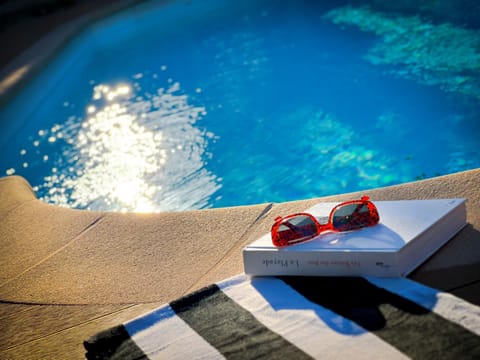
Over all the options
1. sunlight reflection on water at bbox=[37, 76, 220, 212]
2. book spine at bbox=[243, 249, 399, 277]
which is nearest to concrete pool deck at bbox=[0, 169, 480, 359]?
book spine at bbox=[243, 249, 399, 277]

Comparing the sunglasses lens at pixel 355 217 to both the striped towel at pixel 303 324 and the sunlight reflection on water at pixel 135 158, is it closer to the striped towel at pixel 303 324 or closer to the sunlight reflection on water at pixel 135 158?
the striped towel at pixel 303 324

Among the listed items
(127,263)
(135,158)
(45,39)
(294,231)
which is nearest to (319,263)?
(294,231)

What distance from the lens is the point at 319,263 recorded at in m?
1.85

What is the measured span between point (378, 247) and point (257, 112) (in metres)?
3.94

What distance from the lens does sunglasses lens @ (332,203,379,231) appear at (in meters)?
1.91

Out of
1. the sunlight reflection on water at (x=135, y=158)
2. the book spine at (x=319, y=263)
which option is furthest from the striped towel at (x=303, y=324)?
the sunlight reflection on water at (x=135, y=158)

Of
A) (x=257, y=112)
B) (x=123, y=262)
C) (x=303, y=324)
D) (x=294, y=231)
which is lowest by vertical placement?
(x=257, y=112)

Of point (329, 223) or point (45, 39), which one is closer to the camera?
point (329, 223)

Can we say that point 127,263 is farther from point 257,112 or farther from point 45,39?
point 45,39

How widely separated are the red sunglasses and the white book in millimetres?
22

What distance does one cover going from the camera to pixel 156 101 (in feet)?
21.6

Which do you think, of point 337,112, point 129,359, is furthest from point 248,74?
point 129,359

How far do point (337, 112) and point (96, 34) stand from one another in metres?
Result: 4.97

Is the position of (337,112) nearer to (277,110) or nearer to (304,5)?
(277,110)
